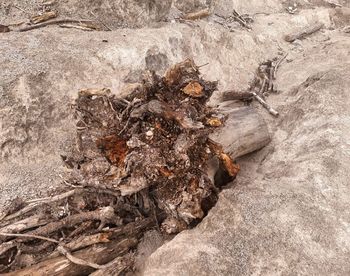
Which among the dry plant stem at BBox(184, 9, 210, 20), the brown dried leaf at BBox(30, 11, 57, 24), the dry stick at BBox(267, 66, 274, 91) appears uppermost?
the brown dried leaf at BBox(30, 11, 57, 24)

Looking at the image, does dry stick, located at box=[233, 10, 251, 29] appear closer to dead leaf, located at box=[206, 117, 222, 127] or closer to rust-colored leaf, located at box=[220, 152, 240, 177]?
rust-colored leaf, located at box=[220, 152, 240, 177]

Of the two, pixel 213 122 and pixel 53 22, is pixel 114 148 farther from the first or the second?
pixel 53 22

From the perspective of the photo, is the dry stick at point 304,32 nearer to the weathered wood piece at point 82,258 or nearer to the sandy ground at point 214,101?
the sandy ground at point 214,101

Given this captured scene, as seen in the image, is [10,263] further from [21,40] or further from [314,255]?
[21,40]

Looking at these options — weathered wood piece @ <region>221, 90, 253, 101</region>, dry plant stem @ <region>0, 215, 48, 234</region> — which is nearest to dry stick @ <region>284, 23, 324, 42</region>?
weathered wood piece @ <region>221, 90, 253, 101</region>

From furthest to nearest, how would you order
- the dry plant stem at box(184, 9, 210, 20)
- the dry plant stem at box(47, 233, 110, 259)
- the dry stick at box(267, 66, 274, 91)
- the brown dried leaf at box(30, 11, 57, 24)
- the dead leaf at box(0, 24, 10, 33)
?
the dry plant stem at box(184, 9, 210, 20) → the dry stick at box(267, 66, 274, 91) → the brown dried leaf at box(30, 11, 57, 24) → the dead leaf at box(0, 24, 10, 33) → the dry plant stem at box(47, 233, 110, 259)

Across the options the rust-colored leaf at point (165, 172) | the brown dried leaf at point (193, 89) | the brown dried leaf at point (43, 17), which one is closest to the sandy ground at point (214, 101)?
the brown dried leaf at point (43, 17)
